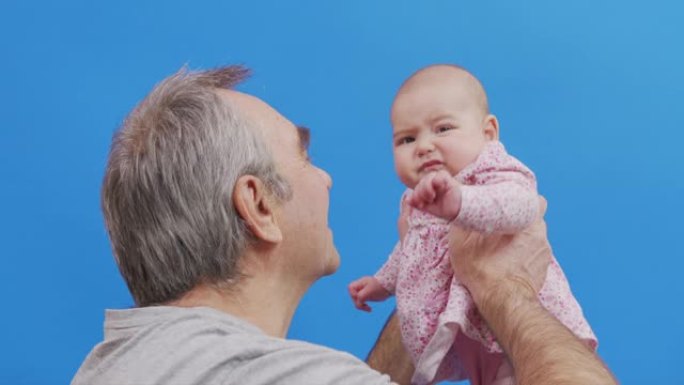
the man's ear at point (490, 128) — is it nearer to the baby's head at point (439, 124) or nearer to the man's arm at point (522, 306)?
the baby's head at point (439, 124)

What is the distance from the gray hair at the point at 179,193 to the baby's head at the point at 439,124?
30cm

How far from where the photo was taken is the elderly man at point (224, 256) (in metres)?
0.97

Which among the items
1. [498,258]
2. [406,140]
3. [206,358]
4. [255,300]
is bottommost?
[206,358]

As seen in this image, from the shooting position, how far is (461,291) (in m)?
1.33

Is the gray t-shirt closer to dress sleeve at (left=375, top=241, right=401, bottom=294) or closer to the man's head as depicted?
the man's head

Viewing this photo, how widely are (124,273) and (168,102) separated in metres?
0.23

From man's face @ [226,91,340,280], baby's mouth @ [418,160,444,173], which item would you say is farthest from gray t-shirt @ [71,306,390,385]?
baby's mouth @ [418,160,444,173]

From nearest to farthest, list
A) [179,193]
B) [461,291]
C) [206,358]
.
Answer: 1. [206,358]
2. [179,193]
3. [461,291]

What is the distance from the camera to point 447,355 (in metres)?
1.43

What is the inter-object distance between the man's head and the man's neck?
1cm

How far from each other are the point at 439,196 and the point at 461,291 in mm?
198

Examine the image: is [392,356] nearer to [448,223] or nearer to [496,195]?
[448,223]

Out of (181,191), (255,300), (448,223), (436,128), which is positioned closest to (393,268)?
(448,223)

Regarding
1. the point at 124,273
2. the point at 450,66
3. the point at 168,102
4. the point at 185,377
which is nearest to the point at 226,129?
the point at 168,102
